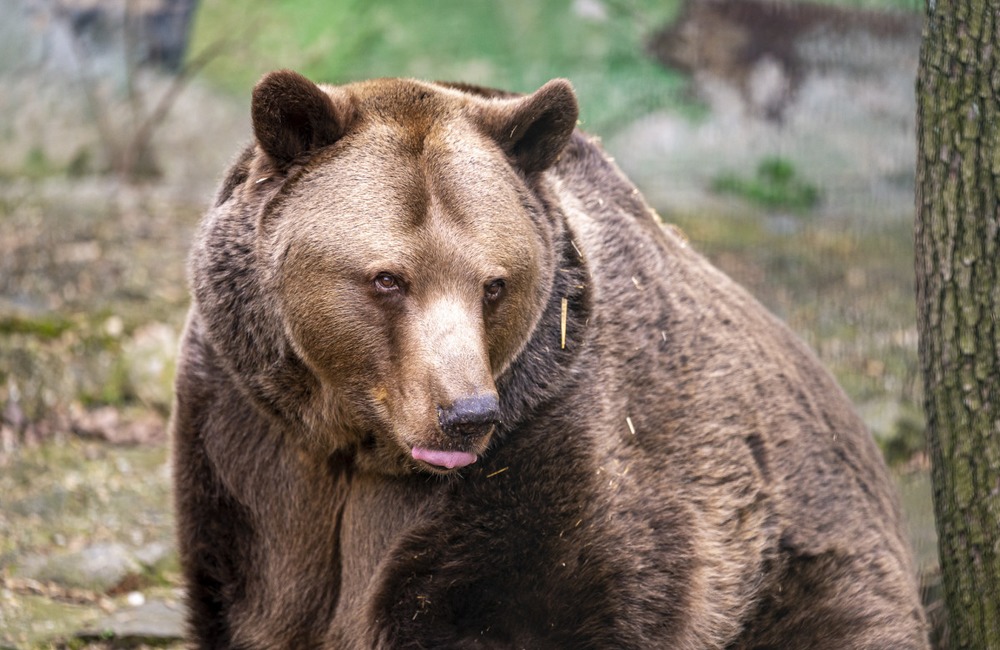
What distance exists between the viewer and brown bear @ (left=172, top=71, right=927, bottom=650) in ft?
12.5

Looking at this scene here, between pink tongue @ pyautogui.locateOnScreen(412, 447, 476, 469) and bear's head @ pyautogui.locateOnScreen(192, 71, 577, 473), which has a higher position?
bear's head @ pyautogui.locateOnScreen(192, 71, 577, 473)

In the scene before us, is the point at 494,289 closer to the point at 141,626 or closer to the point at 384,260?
the point at 384,260

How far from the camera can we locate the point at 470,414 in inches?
138

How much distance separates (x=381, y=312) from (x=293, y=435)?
814mm

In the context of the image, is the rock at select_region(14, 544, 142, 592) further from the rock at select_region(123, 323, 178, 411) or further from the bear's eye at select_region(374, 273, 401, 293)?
the bear's eye at select_region(374, 273, 401, 293)

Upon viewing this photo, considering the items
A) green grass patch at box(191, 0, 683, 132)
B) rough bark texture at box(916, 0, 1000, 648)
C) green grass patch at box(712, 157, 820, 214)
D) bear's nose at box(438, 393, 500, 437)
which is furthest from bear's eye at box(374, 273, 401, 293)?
green grass patch at box(712, 157, 820, 214)

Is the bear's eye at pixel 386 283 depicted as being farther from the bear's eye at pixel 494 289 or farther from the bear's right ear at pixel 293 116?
the bear's right ear at pixel 293 116

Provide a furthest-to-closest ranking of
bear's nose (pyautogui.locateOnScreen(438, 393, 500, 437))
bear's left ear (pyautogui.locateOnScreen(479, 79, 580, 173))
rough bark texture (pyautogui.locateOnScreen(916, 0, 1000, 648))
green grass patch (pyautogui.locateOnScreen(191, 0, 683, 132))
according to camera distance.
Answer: green grass patch (pyautogui.locateOnScreen(191, 0, 683, 132)) → rough bark texture (pyautogui.locateOnScreen(916, 0, 1000, 648)) → bear's left ear (pyautogui.locateOnScreen(479, 79, 580, 173)) → bear's nose (pyautogui.locateOnScreen(438, 393, 500, 437))

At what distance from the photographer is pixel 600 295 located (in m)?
4.62

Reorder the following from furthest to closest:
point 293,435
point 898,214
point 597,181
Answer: point 898,214
point 597,181
point 293,435

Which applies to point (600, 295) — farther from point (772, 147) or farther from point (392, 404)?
point (772, 147)

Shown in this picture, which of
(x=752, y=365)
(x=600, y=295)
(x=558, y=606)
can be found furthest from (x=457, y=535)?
(x=752, y=365)

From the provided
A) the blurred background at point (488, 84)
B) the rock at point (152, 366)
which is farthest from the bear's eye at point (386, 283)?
the rock at point (152, 366)

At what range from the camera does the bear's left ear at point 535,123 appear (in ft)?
13.4
